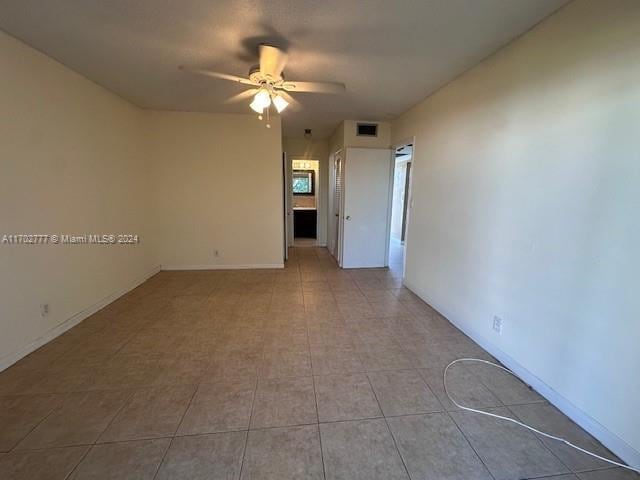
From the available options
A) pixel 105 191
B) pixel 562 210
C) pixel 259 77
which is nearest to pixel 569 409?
pixel 562 210

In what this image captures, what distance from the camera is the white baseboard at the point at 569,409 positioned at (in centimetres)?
150

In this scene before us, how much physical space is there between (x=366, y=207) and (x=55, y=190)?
4.00m

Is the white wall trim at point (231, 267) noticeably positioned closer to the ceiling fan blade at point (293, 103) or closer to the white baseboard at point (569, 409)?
the ceiling fan blade at point (293, 103)

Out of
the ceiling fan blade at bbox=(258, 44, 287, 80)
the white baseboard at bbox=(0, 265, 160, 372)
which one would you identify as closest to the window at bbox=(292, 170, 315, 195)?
the white baseboard at bbox=(0, 265, 160, 372)

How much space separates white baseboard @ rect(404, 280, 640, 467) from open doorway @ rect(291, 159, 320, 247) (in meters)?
5.56

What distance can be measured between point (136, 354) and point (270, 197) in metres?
3.03

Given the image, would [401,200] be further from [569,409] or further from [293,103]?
[569,409]

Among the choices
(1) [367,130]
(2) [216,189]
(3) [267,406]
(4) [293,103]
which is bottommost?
(3) [267,406]

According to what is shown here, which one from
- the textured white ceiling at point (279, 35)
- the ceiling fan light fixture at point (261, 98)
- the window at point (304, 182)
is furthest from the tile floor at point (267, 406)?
the window at point (304, 182)

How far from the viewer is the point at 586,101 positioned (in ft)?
5.45

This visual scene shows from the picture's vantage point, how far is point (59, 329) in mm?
2648

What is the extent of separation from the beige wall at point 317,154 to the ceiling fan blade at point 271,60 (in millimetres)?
4202

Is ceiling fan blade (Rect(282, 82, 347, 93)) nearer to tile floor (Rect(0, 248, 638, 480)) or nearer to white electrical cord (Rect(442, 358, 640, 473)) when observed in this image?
tile floor (Rect(0, 248, 638, 480))

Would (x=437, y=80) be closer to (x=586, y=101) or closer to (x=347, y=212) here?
(x=586, y=101)
